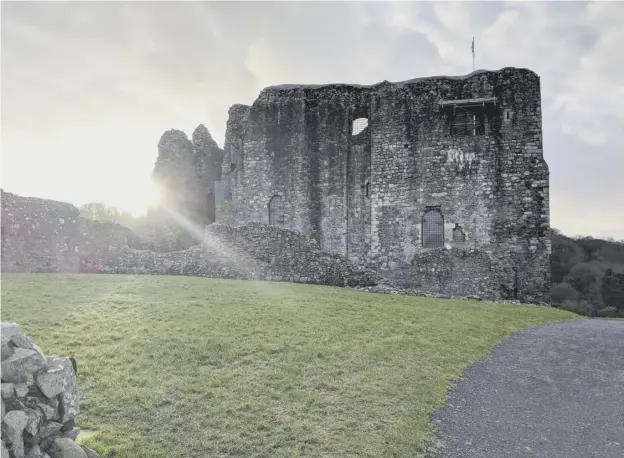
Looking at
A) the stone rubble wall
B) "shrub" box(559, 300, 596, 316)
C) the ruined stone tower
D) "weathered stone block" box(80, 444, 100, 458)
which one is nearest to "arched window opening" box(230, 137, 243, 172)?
the ruined stone tower

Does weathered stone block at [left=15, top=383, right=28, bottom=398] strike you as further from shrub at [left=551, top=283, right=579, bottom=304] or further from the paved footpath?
shrub at [left=551, top=283, right=579, bottom=304]

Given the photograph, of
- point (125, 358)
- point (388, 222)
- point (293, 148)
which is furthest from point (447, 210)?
point (125, 358)

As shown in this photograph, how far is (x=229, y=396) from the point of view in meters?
7.47

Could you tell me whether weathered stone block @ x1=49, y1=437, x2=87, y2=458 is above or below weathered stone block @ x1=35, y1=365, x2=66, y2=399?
below

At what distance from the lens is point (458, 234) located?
25.2 m

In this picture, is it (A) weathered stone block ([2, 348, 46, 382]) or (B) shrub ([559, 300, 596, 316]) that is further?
(B) shrub ([559, 300, 596, 316])

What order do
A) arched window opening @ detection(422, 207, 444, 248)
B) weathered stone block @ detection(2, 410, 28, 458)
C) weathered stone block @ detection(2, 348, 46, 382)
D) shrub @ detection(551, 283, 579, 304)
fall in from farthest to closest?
1. shrub @ detection(551, 283, 579, 304)
2. arched window opening @ detection(422, 207, 444, 248)
3. weathered stone block @ detection(2, 348, 46, 382)
4. weathered stone block @ detection(2, 410, 28, 458)

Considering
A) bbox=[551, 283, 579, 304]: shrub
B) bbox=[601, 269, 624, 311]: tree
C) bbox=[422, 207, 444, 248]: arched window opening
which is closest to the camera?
bbox=[422, 207, 444, 248]: arched window opening

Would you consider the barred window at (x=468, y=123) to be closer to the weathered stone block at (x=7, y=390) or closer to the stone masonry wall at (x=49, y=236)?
the stone masonry wall at (x=49, y=236)

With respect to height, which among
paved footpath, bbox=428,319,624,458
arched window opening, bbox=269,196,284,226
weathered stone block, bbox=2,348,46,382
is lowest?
paved footpath, bbox=428,319,624,458

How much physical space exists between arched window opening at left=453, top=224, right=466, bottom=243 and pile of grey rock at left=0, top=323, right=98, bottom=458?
876 inches

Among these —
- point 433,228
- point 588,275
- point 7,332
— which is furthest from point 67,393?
point 588,275

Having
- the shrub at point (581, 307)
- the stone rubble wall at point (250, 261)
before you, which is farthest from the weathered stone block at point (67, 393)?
the shrub at point (581, 307)

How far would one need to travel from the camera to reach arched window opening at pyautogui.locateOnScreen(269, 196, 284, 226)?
96.4 ft
